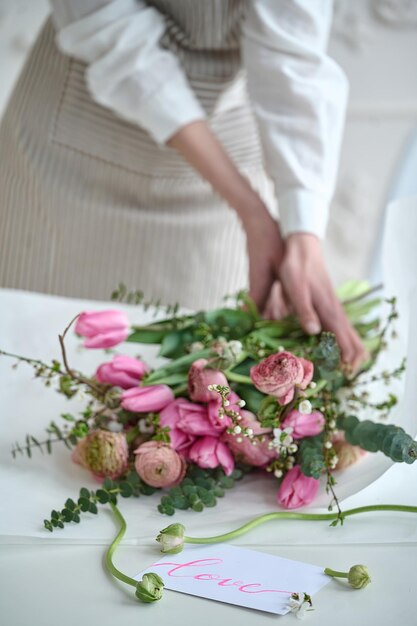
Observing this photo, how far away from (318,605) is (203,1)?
3.03 ft

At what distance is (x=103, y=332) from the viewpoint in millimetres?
679

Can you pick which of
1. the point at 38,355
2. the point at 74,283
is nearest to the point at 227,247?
the point at 74,283

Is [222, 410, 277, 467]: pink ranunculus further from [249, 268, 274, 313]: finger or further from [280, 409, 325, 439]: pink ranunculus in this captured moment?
[249, 268, 274, 313]: finger

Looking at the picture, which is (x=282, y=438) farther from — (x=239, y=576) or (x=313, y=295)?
(x=313, y=295)

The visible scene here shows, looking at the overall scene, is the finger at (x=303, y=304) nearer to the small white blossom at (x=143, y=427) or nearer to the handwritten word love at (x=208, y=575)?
the small white blossom at (x=143, y=427)

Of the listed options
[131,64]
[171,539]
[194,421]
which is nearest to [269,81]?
[131,64]

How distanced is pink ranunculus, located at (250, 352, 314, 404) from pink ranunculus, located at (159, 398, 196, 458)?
Answer: 9 centimetres

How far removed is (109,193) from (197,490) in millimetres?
783

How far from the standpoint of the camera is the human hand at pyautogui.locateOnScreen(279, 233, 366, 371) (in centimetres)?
80

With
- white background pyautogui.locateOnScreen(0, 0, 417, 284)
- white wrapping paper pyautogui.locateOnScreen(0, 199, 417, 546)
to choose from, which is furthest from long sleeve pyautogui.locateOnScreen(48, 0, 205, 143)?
white background pyautogui.locateOnScreen(0, 0, 417, 284)

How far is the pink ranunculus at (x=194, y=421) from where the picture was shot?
0.61 meters

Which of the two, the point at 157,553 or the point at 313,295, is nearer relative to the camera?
the point at 157,553

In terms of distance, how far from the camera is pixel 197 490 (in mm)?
593

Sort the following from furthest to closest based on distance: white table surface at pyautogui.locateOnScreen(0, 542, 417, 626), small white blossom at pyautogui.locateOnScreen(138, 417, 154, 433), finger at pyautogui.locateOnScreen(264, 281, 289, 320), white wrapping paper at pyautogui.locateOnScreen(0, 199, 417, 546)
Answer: finger at pyautogui.locateOnScreen(264, 281, 289, 320) < small white blossom at pyautogui.locateOnScreen(138, 417, 154, 433) < white wrapping paper at pyautogui.locateOnScreen(0, 199, 417, 546) < white table surface at pyautogui.locateOnScreen(0, 542, 417, 626)
